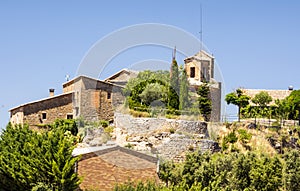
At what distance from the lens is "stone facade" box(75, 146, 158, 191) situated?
28.3 m

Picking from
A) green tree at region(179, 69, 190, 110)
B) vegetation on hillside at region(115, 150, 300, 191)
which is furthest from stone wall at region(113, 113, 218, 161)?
vegetation on hillside at region(115, 150, 300, 191)

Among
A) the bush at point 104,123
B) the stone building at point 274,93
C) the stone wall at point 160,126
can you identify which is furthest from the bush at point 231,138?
the stone building at point 274,93

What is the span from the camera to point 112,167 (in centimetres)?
2892

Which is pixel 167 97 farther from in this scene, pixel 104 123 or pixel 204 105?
pixel 104 123

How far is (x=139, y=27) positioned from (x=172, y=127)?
242 inches

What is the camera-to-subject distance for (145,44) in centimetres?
3291

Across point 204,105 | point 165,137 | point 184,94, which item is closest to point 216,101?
point 204,105

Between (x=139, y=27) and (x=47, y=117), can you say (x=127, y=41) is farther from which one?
(x=47, y=117)

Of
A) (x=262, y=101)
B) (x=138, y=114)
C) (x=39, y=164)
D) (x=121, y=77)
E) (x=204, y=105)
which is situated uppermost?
(x=121, y=77)

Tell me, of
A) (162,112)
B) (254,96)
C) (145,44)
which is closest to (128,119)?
(162,112)

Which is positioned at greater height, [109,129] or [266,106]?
[266,106]

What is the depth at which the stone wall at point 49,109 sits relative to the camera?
38.0 meters

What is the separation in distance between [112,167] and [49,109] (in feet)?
36.4

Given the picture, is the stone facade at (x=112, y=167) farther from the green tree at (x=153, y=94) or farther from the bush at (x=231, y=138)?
the green tree at (x=153, y=94)
